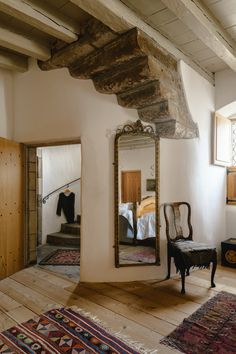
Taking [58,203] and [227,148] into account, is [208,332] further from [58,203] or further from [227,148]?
[58,203]

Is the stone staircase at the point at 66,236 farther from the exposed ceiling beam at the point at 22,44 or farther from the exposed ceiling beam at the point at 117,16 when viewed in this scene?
the exposed ceiling beam at the point at 117,16

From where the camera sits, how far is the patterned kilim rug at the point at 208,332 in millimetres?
1850

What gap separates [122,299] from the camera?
260 cm

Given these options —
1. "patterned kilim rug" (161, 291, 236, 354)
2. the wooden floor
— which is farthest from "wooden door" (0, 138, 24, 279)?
"patterned kilim rug" (161, 291, 236, 354)

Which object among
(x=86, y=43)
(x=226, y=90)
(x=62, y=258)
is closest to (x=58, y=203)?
(x=62, y=258)

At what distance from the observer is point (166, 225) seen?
10.2 feet

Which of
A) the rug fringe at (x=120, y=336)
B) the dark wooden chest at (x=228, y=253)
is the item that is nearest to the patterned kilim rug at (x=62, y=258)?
the rug fringe at (x=120, y=336)

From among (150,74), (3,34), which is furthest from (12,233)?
(150,74)

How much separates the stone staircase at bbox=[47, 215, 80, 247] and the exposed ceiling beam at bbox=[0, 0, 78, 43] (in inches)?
134

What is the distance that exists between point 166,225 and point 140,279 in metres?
0.72

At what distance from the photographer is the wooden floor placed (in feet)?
7.04

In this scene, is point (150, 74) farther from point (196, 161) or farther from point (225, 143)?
point (225, 143)

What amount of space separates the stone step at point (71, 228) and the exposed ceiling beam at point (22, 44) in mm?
3218

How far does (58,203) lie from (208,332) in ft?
12.9
